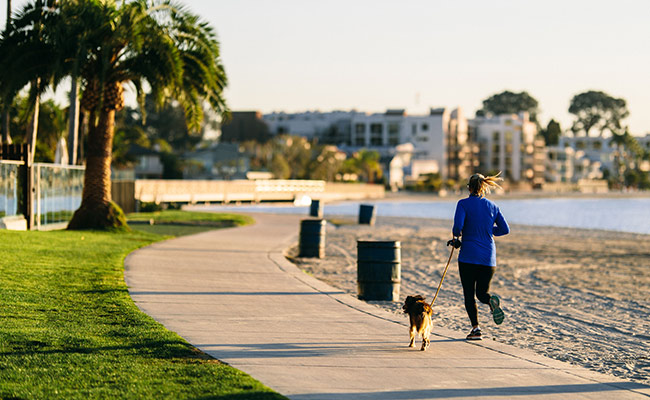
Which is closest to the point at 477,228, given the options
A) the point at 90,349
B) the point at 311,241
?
the point at 90,349

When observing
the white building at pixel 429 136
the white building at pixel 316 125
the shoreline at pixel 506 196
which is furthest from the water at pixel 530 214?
the white building at pixel 316 125

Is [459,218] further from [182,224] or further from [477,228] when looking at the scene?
[182,224]

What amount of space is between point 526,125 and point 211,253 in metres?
168

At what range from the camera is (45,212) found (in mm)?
27703

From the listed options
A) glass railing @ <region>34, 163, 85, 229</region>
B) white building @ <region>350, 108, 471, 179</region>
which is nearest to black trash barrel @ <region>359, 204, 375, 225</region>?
glass railing @ <region>34, 163, 85, 229</region>

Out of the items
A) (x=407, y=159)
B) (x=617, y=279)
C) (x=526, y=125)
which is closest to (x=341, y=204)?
(x=407, y=159)

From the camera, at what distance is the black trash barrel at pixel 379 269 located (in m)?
14.3

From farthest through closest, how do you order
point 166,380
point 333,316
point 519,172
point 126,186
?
point 519,172
point 126,186
point 333,316
point 166,380

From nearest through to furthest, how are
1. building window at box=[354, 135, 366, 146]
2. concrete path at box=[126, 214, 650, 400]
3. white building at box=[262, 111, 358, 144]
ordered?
concrete path at box=[126, 214, 650, 400], building window at box=[354, 135, 366, 146], white building at box=[262, 111, 358, 144]

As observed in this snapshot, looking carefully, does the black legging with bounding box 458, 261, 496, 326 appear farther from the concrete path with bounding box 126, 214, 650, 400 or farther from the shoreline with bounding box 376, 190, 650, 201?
the shoreline with bounding box 376, 190, 650, 201

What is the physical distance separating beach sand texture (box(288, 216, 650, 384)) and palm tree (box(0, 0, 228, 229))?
627cm

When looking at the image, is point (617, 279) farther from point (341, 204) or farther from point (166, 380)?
point (341, 204)

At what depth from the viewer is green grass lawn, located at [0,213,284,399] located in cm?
740

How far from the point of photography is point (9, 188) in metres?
24.8
